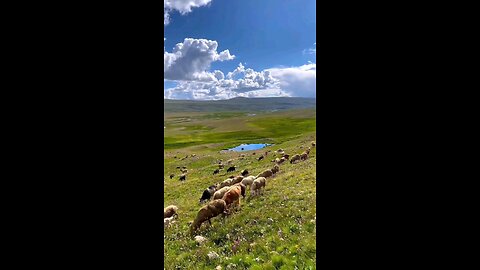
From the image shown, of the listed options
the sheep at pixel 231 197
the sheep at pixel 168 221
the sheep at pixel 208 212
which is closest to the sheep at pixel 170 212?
the sheep at pixel 168 221

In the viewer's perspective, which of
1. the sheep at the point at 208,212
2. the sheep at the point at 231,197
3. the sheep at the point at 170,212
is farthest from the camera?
the sheep at the point at 170,212

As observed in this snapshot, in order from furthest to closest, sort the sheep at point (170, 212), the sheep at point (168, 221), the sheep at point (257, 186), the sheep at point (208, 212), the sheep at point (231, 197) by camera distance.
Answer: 1. the sheep at point (257, 186)
2. the sheep at point (170, 212)
3. the sheep at point (168, 221)
4. the sheep at point (231, 197)
5. the sheep at point (208, 212)

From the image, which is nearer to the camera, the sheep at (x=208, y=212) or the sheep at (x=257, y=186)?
the sheep at (x=208, y=212)

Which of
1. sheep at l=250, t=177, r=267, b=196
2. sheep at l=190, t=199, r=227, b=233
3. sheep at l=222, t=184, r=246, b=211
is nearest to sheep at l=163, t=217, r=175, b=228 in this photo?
sheep at l=190, t=199, r=227, b=233

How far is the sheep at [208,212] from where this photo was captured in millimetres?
9703

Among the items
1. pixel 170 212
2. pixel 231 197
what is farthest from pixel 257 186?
pixel 170 212

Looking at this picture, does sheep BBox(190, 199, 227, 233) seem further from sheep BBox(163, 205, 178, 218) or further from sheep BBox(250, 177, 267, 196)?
sheep BBox(163, 205, 178, 218)

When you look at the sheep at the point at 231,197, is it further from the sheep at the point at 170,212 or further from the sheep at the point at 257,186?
the sheep at the point at 170,212

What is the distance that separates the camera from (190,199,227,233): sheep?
382 inches
